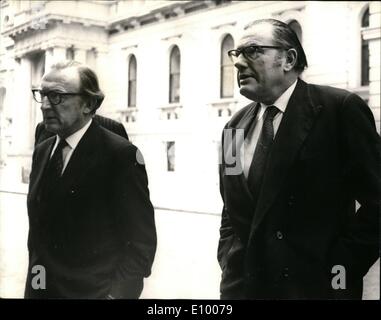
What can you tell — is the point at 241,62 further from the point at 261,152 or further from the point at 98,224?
the point at 98,224

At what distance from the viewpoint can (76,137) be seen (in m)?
2.88

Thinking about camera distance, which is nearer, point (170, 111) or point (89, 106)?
point (89, 106)

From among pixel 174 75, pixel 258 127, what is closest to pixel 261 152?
pixel 258 127

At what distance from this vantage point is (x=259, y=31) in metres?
2.60

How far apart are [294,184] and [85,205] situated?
110 centimetres

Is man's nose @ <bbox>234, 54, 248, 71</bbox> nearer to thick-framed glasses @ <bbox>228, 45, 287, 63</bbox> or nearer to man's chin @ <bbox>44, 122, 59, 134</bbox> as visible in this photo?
thick-framed glasses @ <bbox>228, 45, 287, 63</bbox>

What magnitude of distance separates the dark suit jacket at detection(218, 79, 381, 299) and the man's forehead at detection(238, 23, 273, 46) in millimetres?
289

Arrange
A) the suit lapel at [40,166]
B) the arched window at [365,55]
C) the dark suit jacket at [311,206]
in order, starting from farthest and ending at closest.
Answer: the suit lapel at [40,166]
the arched window at [365,55]
the dark suit jacket at [311,206]

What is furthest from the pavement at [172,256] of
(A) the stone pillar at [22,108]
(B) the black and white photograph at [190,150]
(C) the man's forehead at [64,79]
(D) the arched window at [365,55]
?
(D) the arched window at [365,55]

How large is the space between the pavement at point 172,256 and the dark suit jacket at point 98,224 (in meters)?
0.09

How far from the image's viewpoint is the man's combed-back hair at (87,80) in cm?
286

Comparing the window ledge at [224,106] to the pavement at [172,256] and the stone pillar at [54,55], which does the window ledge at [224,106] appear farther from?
the stone pillar at [54,55]

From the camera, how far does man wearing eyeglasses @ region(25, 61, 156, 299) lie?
2826 millimetres

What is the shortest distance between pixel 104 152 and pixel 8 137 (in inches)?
30.3
